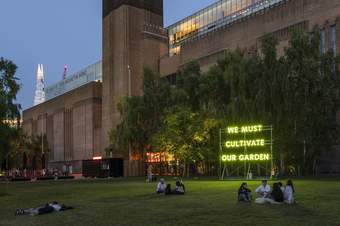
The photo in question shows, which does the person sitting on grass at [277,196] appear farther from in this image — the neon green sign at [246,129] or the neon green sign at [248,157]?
the neon green sign at [248,157]

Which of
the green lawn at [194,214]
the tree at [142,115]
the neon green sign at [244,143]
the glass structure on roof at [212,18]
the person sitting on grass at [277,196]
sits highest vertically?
the glass structure on roof at [212,18]

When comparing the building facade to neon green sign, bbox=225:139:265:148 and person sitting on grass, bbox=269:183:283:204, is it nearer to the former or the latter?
neon green sign, bbox=225:139:265:148

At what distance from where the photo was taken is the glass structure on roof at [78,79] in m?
113

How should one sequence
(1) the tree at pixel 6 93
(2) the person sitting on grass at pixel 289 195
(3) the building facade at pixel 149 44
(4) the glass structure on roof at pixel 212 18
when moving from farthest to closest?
(4) the glass structure on roof at pixel 212 18
(3) the building facade at pixel 149 44
(1) the tree at pixel 6 93
(2) the person sitting on grass at pixel 289 195

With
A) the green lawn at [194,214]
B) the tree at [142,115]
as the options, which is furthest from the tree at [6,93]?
the tree at [142,115]

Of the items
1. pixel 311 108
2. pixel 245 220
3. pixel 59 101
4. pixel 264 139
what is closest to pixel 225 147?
pixel 264 139

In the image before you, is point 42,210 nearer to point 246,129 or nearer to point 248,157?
point 246,129

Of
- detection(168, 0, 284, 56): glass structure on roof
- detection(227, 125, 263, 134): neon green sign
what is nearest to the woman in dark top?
detection(227, 125, 263, 134): neon green sign

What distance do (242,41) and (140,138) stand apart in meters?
21.1

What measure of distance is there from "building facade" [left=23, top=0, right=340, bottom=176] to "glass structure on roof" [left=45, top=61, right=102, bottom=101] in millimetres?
4403

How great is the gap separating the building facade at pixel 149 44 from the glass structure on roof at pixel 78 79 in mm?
4403

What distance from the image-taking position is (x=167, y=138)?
5969 cm

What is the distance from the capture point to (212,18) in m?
88.9

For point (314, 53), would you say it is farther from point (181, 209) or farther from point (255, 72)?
point (181, 209)
